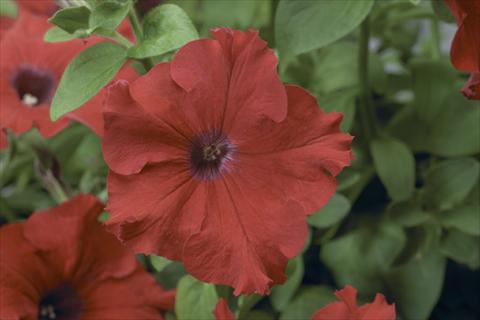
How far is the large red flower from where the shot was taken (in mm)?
539

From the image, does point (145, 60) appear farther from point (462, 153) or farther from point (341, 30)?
point (462, 153)

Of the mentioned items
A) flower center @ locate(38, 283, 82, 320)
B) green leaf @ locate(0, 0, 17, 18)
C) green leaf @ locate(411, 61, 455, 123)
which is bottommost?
flower center @ locate(38, 283, 82, 320)

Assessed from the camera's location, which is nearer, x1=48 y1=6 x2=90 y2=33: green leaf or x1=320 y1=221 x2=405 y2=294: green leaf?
x1=48 y1=6 x2=90 y2=33: green leaf

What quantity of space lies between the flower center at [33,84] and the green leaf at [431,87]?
0.30 metres

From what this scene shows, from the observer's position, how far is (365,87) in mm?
741

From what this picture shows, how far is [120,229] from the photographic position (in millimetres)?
487

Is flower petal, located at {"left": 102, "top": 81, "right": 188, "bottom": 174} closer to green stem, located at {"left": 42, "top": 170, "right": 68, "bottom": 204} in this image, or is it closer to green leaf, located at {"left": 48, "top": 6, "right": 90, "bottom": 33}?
green leaf, located at {"left": 48, "top": 6, "right": 90, "bottom": 33}

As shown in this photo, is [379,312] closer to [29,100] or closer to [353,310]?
[353,310]

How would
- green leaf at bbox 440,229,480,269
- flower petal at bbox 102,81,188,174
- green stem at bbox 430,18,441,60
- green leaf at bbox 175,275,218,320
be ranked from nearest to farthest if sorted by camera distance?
flower petal at bbox 102,81,188,174 < green leaf at bbox 175,275,218,320 < green leaf at bbox 440,229,480,269 < green stem at bbox 430,18,441,60

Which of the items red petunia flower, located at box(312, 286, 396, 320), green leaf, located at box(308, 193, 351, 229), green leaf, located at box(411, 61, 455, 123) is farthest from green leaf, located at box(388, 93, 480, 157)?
red petunia flower, located at box(312, 286, 396, 320)

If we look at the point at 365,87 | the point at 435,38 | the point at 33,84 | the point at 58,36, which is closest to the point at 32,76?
the point at 33,84

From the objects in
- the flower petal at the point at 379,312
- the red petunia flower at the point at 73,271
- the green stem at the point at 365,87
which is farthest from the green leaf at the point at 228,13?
the flower petal at the point at 379,312

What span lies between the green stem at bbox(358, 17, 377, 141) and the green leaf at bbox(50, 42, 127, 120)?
22cm

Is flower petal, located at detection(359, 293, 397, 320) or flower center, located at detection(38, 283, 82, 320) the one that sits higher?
flower petal, located at detection(359, 293, 397, 320)
